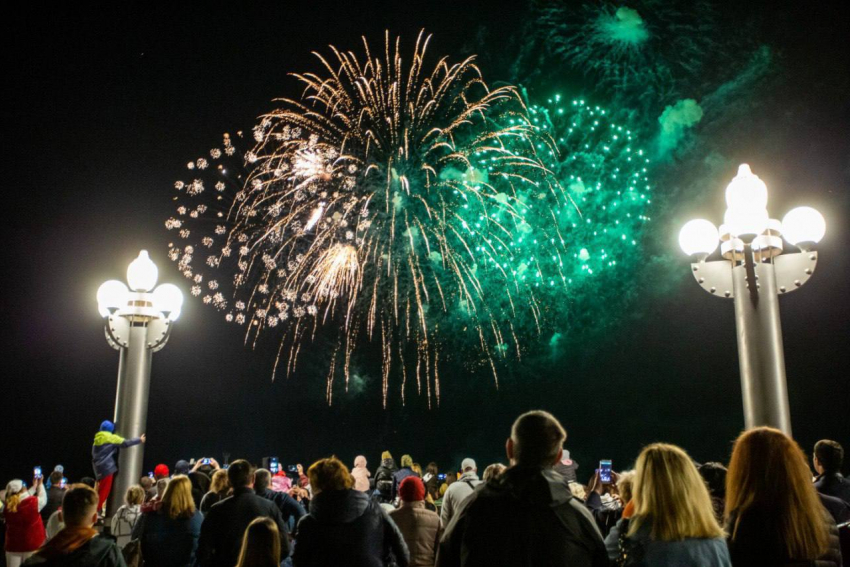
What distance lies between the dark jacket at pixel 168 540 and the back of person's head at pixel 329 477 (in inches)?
77.6

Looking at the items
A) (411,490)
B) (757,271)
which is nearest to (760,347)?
(757,271)

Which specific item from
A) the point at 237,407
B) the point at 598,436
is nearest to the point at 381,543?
the point at 237,407

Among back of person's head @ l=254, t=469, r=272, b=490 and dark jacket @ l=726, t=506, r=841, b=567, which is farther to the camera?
→ back of person's head @ l=254, t=469, r=272, b=490

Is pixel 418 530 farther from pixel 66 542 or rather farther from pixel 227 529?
pixel 66 542

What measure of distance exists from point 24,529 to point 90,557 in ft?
20.1

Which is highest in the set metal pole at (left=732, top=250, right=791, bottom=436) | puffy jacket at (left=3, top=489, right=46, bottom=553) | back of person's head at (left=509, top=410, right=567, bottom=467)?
metal pole at (left=732, top=250, right=791, bottom=436)

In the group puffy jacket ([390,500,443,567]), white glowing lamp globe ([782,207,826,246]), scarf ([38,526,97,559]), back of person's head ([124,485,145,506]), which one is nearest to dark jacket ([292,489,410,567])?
scarf ([38,526,97,559])

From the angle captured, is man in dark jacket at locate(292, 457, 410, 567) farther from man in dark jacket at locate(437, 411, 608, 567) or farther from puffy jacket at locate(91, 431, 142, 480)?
puffy jacket at locate(91, 431, 142, 480)

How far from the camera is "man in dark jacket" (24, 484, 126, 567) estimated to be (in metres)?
4.90

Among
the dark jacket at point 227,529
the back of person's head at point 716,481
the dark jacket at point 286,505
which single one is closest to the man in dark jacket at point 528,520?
the back of person's head at point 716,481

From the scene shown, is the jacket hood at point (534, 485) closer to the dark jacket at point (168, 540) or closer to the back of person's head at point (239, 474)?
the back of person's head at point (239, 474)

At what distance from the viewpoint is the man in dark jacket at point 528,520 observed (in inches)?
133

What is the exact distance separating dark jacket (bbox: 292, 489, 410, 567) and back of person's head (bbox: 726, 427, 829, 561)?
2.60m

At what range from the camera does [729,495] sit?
4.05 m
